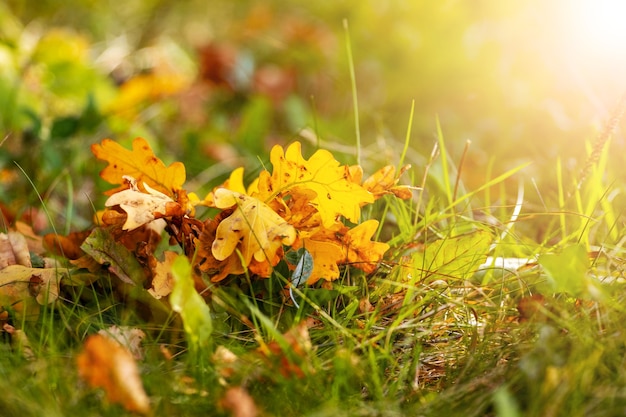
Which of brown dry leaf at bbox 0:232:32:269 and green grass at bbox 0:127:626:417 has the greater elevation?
brown dry leaf at bbox 0:232:32:269

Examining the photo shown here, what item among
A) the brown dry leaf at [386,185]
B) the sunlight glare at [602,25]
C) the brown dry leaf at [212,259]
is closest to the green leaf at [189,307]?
the brown dry leaf at [212,259]

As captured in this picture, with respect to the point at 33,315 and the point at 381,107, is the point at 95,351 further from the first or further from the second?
the point at 381,107

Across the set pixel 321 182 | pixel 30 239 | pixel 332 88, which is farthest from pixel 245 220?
pixel 332 88

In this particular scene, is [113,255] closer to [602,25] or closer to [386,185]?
[386,185]

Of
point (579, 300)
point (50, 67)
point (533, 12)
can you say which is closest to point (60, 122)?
point (50, 67)

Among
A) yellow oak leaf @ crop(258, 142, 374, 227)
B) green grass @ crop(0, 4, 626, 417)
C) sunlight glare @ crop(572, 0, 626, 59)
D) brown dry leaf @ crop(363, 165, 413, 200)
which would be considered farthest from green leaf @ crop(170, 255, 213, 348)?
sunlight glare @ crop(572, 0, 626, 59)

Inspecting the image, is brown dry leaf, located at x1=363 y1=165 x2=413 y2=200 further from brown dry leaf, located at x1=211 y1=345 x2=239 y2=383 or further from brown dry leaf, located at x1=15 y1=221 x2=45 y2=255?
brown dry leaf, located at x1=15 y1=221 x2=45 y2=255

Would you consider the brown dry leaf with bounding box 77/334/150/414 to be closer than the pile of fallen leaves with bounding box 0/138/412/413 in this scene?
Yes
